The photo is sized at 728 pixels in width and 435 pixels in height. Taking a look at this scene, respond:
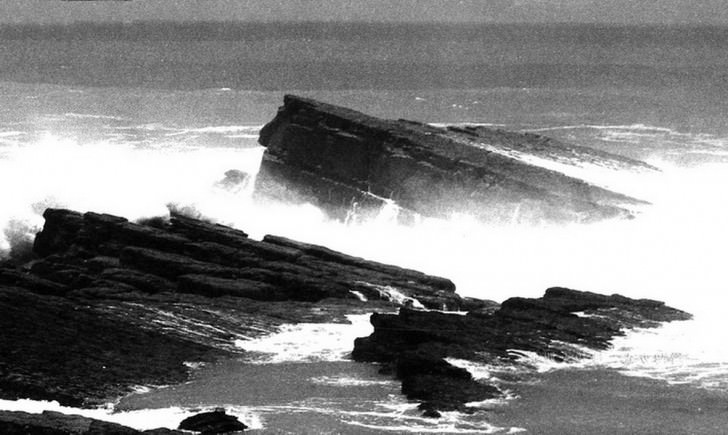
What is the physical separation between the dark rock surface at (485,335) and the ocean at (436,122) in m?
0.72

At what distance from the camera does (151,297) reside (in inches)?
1645

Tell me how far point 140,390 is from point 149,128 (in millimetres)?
51939

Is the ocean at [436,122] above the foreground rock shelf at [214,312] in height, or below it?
above

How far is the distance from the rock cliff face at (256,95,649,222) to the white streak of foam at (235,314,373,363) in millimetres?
12518

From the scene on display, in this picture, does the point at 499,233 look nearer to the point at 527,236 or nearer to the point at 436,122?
the point at 527,236

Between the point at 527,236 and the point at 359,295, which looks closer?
the point at 359,295

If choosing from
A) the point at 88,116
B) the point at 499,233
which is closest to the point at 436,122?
the point at 88,116

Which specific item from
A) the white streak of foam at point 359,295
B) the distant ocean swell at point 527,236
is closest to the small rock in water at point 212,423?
the distant ocean swell at point 527,236

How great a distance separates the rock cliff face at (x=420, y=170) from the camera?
52.7m

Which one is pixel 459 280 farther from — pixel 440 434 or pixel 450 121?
pixel 450 121

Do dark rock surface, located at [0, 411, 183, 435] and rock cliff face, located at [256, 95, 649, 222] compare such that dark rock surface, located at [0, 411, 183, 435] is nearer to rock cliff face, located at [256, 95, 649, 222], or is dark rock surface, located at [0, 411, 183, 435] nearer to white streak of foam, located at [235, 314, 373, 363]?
white streak of foam, located at [235, 314, 373, 363]

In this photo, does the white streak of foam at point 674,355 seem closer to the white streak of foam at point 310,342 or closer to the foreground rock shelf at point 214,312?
the foreground rock shelf at point 214,312

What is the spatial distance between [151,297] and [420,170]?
14.7m

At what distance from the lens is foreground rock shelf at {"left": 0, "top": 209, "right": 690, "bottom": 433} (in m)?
35.5
